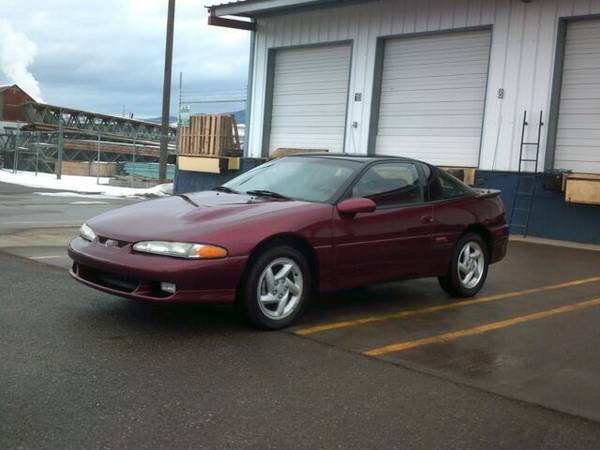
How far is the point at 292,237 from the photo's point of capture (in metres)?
5.46

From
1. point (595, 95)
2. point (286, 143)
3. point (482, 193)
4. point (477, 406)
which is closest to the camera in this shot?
point (477, 406)

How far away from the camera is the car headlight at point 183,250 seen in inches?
195

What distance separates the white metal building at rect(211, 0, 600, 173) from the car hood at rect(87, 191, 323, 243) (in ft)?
30.1

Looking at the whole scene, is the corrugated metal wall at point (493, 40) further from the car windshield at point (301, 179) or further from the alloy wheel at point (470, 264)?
the car windshield at point (301, 179)

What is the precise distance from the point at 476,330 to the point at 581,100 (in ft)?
28.6

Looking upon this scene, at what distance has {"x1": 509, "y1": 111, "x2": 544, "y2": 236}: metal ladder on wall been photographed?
1333 cm

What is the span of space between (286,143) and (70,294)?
1306 centimetres

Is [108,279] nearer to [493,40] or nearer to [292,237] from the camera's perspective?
[292,237]

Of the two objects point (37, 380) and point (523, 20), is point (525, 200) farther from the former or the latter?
point (37, 380)

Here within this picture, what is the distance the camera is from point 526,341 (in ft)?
18.1

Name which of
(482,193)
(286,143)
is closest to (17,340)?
(482,193)

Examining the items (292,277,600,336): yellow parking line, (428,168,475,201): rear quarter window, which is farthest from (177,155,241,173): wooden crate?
(428,168,475,201): rear quarter window

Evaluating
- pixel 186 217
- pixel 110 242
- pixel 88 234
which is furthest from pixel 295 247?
pixel 88 234

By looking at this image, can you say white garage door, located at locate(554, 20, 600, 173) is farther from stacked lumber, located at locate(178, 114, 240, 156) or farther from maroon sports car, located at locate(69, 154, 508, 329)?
stacked lumber, located at locate(178, 114, 240, 156)
